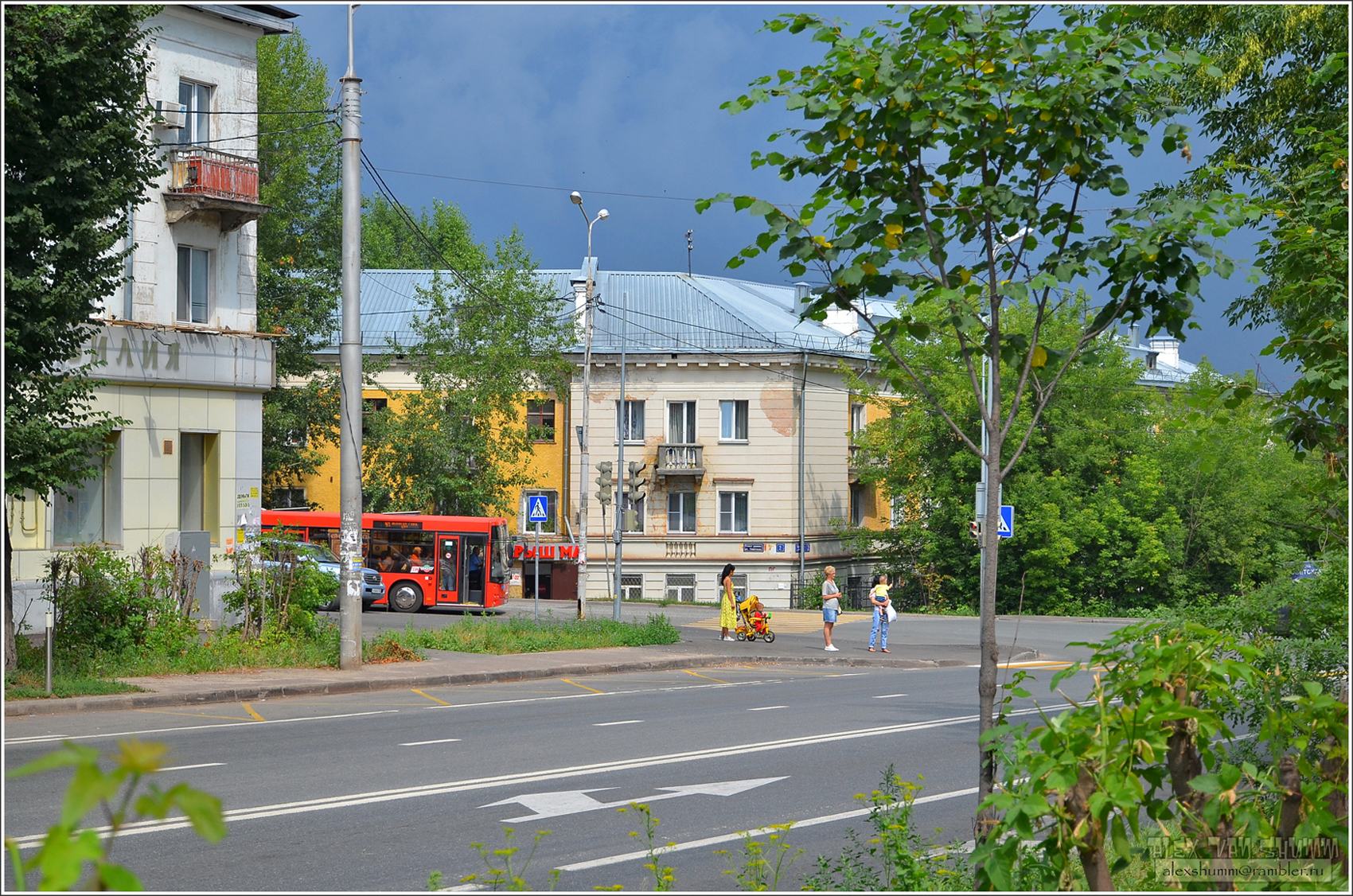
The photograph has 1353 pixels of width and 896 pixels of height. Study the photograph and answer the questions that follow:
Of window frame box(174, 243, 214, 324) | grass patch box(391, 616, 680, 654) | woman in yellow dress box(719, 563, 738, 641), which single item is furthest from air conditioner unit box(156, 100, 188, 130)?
woman in yellow dress box(719, 563, 738, 641)

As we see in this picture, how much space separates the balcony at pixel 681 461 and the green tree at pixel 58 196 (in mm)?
33305

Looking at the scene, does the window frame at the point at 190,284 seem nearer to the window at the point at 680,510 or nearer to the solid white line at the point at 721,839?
the solid white line at the point at 721,839

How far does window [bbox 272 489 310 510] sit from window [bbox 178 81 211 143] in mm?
24041

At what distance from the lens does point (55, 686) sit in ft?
49.0

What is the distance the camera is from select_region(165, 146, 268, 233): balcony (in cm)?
2322

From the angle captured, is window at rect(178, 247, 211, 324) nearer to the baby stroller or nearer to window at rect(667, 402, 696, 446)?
the baby stroller

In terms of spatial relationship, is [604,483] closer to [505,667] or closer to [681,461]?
[505,667]

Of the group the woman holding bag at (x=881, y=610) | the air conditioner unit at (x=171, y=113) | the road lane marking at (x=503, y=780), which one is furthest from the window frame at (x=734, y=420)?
the road lane marking at (x=503, y=780)

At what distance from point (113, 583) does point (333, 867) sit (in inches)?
475

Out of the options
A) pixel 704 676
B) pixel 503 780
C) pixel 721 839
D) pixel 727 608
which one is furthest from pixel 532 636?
pixel 721 839

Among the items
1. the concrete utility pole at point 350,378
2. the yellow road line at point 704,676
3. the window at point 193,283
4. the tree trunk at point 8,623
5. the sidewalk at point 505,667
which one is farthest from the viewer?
the window at point 193,283

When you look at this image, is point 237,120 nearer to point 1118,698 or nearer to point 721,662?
point 721,662

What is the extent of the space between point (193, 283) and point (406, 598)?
13.2 metres

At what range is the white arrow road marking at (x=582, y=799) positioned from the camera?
8.91m
